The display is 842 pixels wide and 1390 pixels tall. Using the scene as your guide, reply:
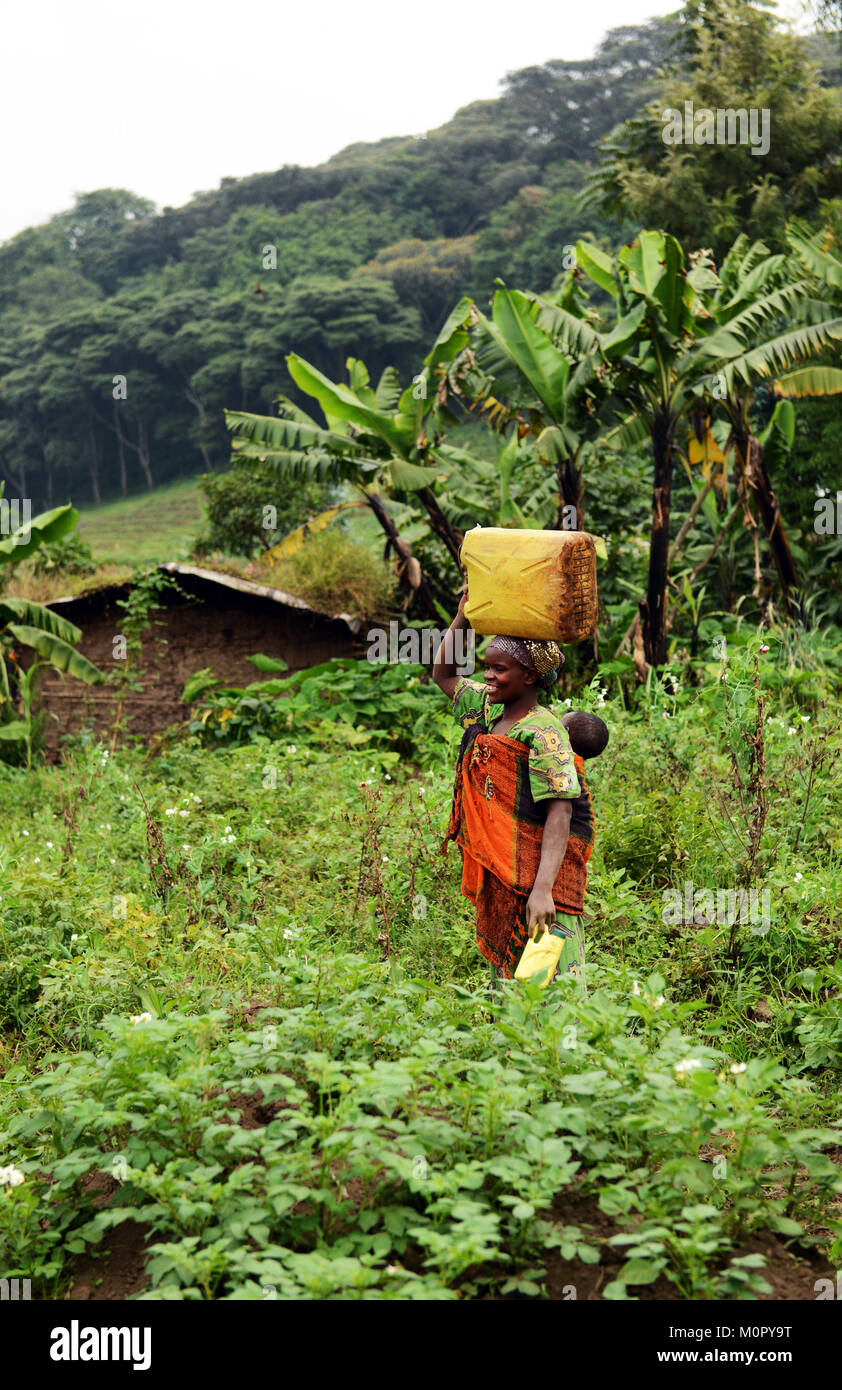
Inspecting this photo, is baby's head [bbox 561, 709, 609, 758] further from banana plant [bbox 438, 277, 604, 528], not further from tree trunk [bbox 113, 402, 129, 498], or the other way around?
tree trunk [bbox 113, 402, 129, 498]

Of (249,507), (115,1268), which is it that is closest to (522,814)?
(115,1268)

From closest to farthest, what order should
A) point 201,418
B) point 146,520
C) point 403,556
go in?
point 403,556
point 146,520
point 201,418

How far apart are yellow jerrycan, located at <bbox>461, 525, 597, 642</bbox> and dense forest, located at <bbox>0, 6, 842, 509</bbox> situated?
28.6 meters

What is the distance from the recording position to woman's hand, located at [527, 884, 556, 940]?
347cm

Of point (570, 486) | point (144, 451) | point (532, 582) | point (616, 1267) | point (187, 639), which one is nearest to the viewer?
point (616, 1267)

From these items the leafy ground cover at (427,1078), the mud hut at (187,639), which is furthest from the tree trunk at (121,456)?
the leafy ground cover at (427,1078)

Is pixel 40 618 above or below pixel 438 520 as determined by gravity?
below

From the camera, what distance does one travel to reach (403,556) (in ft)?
34.5

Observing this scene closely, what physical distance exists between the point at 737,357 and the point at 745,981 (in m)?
6.55

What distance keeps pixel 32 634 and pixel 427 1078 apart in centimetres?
852

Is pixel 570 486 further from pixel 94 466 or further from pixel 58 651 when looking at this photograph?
pixel 94 466

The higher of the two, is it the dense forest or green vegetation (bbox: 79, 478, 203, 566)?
the dense forest

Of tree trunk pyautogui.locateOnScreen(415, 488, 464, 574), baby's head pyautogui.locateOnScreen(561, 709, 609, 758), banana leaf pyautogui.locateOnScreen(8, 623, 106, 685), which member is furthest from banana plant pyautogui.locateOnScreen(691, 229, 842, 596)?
banana leaf pyautogui.locateOnScreen(8, 623, 106, 685)
